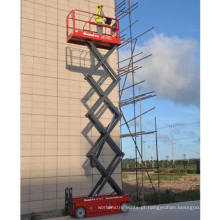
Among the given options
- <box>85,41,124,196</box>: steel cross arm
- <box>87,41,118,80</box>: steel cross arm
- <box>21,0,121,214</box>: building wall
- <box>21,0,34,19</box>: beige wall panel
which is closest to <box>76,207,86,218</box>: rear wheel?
<box>85,41,124,196</box>: steel cross arm

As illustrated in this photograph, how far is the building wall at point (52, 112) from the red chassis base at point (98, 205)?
284 centimetres

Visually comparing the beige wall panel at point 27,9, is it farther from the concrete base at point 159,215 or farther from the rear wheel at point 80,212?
the concrete base at point 159,215

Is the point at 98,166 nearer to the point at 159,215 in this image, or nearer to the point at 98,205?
the point at 98,205

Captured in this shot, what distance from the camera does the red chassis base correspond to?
13.1m

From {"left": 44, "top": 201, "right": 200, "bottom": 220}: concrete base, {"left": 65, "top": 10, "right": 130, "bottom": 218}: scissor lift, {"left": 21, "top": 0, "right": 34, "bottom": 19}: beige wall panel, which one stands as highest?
{"left": 21, "top": 0, "right": 34, "bottom": 19}: beige wall panel

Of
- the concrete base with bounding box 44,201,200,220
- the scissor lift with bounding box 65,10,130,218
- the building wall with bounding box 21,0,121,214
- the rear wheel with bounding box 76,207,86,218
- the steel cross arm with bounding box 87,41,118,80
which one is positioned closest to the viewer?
the concrete base with bounding box 44,201,200,220

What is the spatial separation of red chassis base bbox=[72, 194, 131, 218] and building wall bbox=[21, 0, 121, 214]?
2.84 metres

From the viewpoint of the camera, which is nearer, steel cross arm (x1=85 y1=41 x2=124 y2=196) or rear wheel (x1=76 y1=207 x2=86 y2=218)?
rear wheel (x1=76 y1=207 x2=86 y2=218)

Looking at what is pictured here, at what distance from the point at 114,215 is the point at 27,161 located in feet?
18.3

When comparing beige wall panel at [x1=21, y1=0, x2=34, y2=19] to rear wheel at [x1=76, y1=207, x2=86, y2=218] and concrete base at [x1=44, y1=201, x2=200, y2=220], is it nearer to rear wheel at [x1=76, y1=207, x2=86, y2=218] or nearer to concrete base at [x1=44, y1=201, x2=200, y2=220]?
rear wheel at [x1=76, y1=207, x2=86, y2=218]

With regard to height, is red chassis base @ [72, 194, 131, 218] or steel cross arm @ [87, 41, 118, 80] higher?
steel cross arm @ [87, 41, 118, 80]

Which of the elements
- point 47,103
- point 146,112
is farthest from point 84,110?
point 146,112
